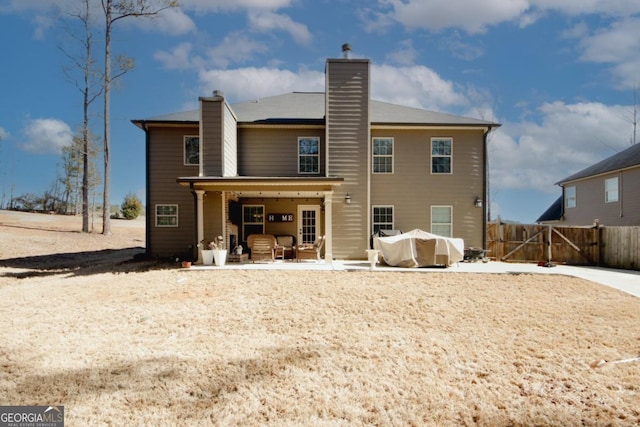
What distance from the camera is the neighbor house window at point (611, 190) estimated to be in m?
18.3

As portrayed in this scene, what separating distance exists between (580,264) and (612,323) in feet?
26.5

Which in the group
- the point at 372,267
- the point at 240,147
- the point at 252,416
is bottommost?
the point at 252,416

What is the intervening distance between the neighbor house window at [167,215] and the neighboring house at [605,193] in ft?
61.5

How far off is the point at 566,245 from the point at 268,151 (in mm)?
12007

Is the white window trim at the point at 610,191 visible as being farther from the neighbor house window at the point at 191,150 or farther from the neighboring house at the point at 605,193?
the neighbor house window at the point at 191,150

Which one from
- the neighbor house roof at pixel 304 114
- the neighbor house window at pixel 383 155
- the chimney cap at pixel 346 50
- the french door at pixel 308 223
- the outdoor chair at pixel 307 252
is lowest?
the outdoor chair at pixel 307 252

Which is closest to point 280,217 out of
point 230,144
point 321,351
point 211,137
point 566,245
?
point 230,144

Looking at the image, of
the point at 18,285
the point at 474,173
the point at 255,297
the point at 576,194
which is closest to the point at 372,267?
the point at 255,297

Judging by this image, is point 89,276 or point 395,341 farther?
point 89,276

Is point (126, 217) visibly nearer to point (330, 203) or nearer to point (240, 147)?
point (240, 147)

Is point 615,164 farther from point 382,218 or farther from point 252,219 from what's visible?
point 252,219

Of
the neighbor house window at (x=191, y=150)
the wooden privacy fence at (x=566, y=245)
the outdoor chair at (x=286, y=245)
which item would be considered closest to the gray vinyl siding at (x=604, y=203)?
the wooden privacy fence at (x=566, y=245)

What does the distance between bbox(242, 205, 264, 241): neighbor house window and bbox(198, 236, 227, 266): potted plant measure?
2.42 m

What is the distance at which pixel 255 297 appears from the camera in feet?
25.2
